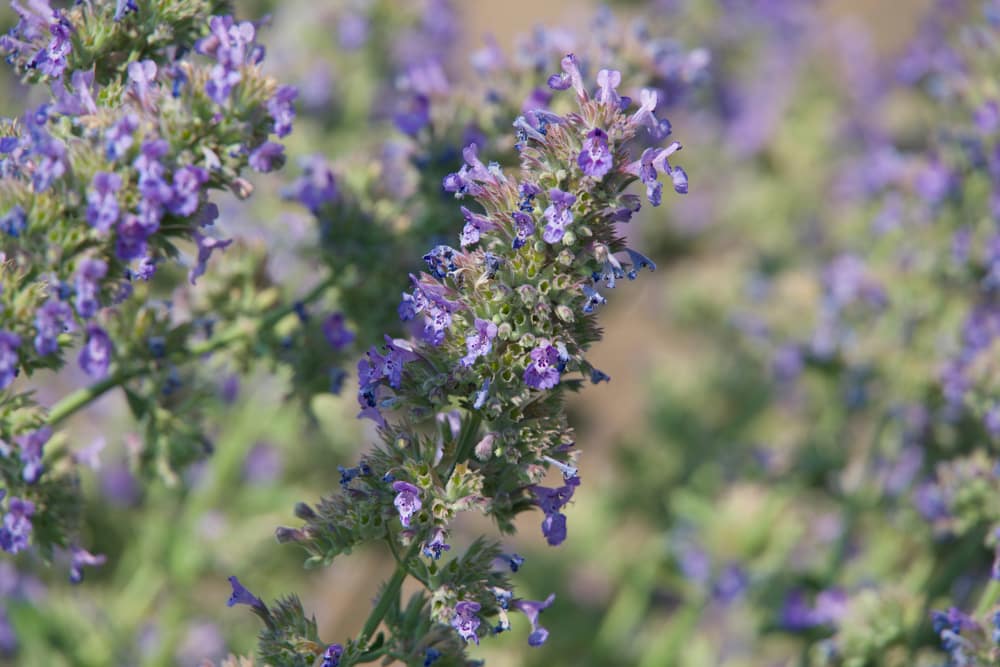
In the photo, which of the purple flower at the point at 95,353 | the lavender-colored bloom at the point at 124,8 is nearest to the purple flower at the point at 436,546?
the purple flower at the point at 95,353

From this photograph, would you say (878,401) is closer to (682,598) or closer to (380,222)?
(682,598)

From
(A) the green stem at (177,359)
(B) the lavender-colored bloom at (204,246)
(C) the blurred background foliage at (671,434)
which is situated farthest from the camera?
(C) the blurred background foliage at (671,434)

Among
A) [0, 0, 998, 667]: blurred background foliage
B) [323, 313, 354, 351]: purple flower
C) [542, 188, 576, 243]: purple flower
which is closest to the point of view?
[542, 188, 576, 243]: purple flower

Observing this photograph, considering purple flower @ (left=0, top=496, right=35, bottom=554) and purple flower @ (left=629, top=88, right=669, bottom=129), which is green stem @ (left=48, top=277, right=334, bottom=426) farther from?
purple flower @ (left=629, top=88, right=669, bottom=129)

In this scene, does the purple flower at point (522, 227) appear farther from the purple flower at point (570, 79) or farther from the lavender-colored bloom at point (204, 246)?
the lavender-colored bloom at point (204, 246)

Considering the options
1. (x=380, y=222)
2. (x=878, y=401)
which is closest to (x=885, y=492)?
(x=878, y=401)

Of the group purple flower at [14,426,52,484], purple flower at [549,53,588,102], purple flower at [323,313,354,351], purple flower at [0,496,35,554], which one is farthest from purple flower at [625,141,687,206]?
purple flower at [0,496,35,554]
